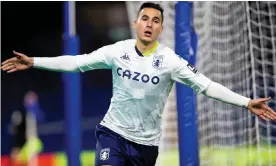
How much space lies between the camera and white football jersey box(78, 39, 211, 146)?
13.9ft

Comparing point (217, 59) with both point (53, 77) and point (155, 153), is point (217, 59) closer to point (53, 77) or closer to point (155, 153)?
point (155, 153)

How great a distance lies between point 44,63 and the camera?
14.3 ft

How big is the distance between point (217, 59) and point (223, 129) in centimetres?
95

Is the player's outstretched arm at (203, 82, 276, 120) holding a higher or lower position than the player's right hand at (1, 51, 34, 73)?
lower

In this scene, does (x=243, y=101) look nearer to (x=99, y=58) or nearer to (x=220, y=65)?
(x=99, y=58)

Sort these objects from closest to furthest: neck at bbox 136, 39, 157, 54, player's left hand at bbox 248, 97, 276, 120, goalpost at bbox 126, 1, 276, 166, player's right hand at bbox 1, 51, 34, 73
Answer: player's left hand at bbox 248, 97, 276, 120 → player's right hand at bbox 1, 51, 34, 73 → neck at bbox 136, 39, 157, 54 → goalpost at bbox 126, 1, 276, 166

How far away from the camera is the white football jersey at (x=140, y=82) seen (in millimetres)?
4250

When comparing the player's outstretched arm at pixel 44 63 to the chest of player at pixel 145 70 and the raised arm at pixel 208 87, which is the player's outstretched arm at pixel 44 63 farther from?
the raised arm at pixel 208 87

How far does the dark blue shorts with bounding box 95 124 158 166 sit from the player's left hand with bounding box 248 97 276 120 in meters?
0.82

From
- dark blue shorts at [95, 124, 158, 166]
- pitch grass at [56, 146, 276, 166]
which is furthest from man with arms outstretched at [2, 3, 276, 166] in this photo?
pitch grass at [56, 146, 276, 166]

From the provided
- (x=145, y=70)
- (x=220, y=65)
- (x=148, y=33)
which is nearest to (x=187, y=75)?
(x=145, y=70)

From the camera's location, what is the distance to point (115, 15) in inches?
717

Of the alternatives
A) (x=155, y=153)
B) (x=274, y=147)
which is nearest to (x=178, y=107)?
(x=155, y=153)

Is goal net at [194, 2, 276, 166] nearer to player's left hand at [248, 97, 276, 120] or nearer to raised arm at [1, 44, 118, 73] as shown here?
raised arm at [1, 44, 118, 73]
